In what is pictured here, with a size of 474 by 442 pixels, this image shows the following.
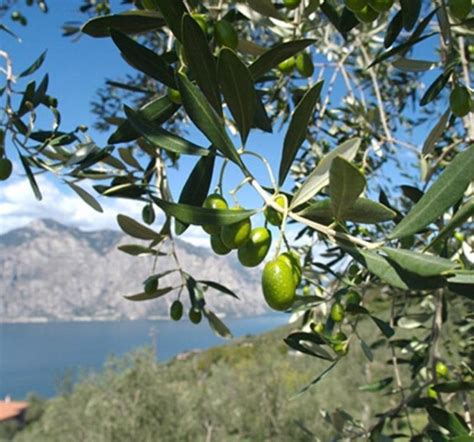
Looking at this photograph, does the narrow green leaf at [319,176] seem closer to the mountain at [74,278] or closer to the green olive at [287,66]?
the green olive at [287,66]

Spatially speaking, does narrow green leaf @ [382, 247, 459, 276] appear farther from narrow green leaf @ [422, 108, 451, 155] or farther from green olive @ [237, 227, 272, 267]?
narrow green leaf @ [422, 108, 451, 155]

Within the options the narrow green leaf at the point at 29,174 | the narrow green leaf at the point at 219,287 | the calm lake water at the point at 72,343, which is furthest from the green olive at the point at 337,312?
the calm lake water at the point at 72,343

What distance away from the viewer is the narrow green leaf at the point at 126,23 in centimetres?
74

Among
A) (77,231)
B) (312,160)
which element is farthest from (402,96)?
(77,231)

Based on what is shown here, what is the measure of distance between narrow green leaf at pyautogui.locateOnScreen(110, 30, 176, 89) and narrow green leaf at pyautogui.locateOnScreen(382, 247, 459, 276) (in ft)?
1.38

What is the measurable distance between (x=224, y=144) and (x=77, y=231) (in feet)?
667

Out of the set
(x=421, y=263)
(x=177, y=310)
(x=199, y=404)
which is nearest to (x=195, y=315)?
(x=177, y=310)

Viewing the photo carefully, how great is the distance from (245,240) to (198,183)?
0.55 feet

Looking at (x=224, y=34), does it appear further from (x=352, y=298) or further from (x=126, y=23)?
(x=352, y=298)

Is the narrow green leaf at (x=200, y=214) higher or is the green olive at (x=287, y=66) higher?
the green olive at (x=287, y=66)

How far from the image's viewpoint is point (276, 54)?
70 centimetres

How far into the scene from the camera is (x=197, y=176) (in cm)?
80

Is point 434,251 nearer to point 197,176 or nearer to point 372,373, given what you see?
point 197,176

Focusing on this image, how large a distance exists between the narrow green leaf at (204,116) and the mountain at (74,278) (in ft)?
502
